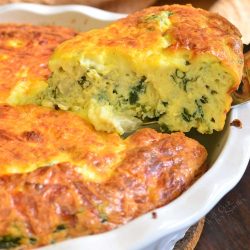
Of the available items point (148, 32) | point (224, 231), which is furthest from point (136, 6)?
point (224, 231)

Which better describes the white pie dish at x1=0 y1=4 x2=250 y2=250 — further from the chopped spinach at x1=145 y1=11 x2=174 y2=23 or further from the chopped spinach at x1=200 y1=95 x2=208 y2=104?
the chopped spinach at x1=145 y1=11 x2=174 y2=23

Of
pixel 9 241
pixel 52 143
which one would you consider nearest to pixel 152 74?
pixel 52 143

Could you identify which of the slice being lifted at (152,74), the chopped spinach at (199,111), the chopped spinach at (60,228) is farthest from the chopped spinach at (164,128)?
the chopped spinach at (60,228)

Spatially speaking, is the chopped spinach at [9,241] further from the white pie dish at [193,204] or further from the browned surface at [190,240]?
the browned surface at [190,240]

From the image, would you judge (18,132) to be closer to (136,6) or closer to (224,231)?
(224,231)

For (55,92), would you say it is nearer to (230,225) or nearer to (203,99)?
(203,99)

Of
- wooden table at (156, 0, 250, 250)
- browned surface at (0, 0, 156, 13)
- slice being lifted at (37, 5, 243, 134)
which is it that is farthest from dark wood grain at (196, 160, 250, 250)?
browned surface at (0, 0, 156, 13)
